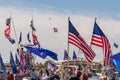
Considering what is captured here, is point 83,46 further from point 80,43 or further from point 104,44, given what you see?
point 104,44

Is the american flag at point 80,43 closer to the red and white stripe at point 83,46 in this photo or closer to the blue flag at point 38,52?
the red and white stripe at point 83,46

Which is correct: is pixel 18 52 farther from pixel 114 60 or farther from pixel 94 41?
pixel 114 60

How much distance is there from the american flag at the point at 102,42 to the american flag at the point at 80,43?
2.50 ft

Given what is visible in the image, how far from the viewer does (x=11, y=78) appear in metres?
37.1

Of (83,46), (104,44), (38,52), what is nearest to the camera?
(83,46)

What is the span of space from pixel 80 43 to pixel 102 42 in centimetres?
131

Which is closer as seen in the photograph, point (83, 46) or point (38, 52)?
point (83, 46)

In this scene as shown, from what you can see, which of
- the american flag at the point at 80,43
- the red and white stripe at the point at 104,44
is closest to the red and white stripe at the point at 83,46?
the american flag at the point at 80,43

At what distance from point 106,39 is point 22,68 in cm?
2360

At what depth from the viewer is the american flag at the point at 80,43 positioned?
31266mm

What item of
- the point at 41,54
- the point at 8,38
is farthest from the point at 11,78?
the point at 8,38

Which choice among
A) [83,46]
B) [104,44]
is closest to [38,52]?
[83,46]

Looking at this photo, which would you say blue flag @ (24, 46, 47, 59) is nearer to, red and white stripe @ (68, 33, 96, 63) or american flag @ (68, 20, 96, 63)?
american flag @ (68, 20, 96, 63)

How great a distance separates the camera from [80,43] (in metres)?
31.5
